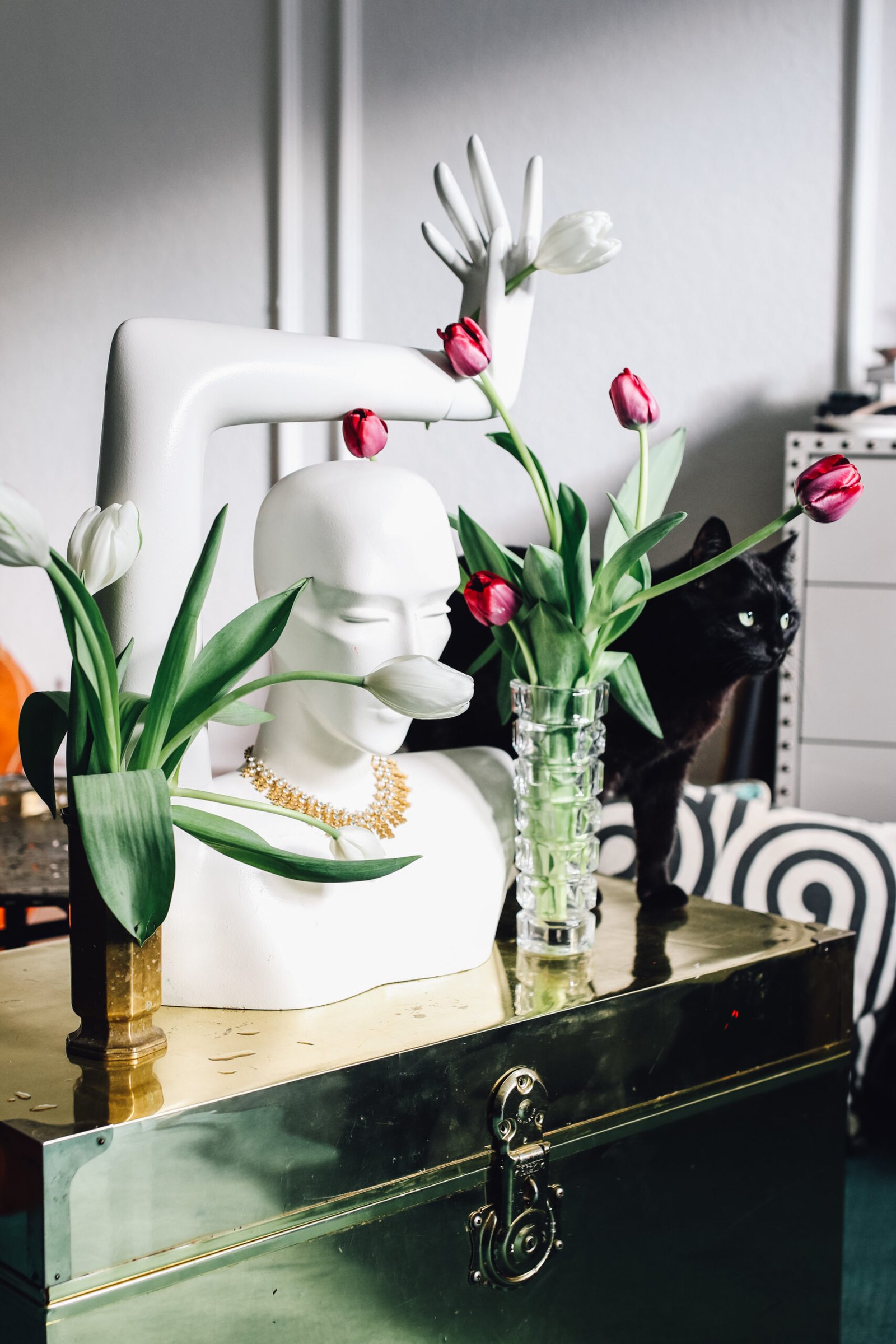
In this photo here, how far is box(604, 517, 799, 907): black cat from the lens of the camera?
100 cm

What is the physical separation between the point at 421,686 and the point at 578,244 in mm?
369

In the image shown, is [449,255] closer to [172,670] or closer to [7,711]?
[172,670]

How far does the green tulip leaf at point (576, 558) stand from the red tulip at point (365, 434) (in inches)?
5.7

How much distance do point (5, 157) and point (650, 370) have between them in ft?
5.24

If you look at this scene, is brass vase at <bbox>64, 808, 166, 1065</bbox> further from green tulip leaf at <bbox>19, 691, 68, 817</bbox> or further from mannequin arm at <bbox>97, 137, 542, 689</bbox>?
mannequin arm at <bbox>97, 137, 542, 689</bbox>

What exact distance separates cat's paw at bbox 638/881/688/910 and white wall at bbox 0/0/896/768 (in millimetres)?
1706

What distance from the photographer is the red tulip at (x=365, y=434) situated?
853mm

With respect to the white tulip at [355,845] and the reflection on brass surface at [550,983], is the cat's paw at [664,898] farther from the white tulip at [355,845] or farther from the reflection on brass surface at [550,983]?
the white tulip at [355,845]

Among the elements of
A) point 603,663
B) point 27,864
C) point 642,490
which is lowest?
point 27,864

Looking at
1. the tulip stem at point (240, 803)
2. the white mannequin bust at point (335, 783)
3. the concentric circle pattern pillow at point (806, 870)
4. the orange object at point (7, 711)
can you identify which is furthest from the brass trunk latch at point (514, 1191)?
the orange object at point (7, 711)

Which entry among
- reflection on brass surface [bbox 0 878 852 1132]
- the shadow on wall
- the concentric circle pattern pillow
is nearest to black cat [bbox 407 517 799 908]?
reflection on brass surface [bbox 0 878 852 1132]

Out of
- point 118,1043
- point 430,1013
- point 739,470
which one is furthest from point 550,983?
point 739,470

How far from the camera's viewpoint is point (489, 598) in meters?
0.83

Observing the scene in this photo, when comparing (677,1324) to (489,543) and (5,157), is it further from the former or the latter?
(5,157)
